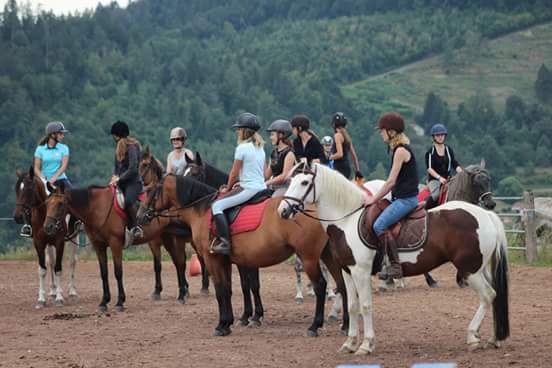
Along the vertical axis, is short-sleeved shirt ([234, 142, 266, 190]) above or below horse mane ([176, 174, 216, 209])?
above

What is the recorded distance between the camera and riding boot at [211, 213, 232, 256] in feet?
40.3

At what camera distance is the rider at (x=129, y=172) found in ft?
50.8

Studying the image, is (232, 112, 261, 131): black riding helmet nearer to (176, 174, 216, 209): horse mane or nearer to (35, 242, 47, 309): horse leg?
(176, 174, 216, 209): horse mane

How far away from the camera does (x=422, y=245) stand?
410 inches

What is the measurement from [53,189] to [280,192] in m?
4.53

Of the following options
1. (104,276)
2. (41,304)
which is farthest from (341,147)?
(41,304)

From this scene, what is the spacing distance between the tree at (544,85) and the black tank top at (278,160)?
100465 millimetres

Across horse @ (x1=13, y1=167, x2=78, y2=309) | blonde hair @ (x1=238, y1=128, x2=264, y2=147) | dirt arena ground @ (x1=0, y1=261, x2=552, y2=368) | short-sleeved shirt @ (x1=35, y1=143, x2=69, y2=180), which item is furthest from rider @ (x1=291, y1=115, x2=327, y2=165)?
short-sleeved shirt @ (x1=35, y1=143, x2=69, y2=180)

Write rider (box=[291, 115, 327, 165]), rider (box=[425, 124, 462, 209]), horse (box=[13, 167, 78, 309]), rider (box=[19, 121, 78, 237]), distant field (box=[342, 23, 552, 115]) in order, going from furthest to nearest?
1. distant field (box=[342, 23, 552, 115])
2. rider (box=[19, 121, 78, 237])
3. horse (box=[13, 167, 78, 309])
4. rider (box=[425, 124, 462, 209])
5. rider (box=[291, 115, 327, 165])

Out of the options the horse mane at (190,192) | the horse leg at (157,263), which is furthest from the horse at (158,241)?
the horse mane at (190,192)

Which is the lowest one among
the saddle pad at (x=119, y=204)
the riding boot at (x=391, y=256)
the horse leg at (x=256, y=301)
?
the horse leg at (x=256, y=301)

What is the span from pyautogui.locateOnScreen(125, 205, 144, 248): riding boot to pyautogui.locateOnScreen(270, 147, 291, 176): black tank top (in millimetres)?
2849

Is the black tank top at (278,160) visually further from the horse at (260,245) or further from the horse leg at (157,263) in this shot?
the horse leg at (157,263)

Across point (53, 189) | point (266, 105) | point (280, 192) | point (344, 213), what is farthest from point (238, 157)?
point (266, 105)
